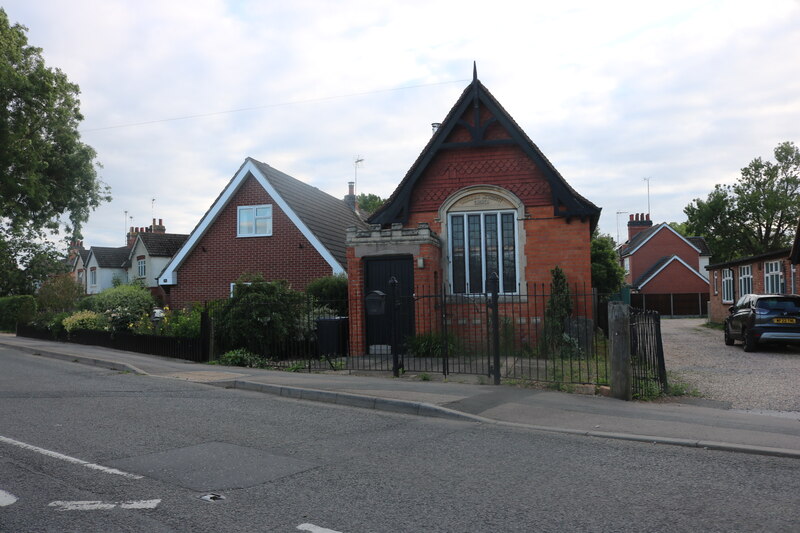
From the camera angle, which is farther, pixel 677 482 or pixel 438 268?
pixel 438 268

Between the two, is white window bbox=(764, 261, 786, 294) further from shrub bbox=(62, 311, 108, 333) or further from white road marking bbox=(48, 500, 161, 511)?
shrub bbox=(62, 311, 108, 333)

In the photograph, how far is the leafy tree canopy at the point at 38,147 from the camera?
2472 centimetres

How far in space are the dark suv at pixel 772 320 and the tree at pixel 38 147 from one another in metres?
27.2

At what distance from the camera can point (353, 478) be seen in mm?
5312

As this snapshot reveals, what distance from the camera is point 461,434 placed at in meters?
7.13

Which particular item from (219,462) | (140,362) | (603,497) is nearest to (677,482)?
(603,497)

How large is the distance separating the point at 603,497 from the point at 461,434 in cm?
247

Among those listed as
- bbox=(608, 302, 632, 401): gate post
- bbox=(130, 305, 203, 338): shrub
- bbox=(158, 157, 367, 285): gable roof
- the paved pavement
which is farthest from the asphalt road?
bbox=(158, 157, 367, 285): gable roof

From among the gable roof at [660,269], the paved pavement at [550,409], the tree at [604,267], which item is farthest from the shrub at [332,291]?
the gable roof at [660,269]

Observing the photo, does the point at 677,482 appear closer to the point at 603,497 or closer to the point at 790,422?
the point at 603,497

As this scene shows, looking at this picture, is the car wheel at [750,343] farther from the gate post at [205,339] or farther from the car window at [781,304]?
the gate post at [205,339]

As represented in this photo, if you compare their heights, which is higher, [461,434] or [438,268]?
[438,268]

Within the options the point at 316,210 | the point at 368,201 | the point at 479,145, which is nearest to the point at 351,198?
the point at 316,210

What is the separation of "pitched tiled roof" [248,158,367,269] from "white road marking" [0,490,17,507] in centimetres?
1660
